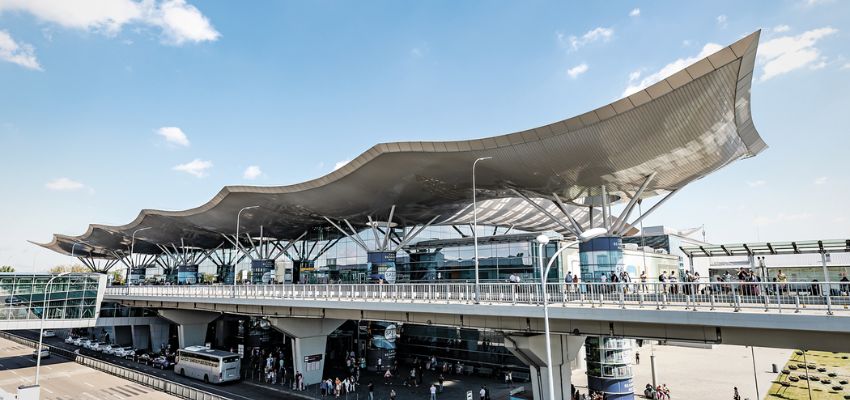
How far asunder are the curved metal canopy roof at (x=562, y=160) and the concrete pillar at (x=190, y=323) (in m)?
10.6

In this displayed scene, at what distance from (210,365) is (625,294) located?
31405mm

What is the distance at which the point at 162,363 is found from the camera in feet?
149

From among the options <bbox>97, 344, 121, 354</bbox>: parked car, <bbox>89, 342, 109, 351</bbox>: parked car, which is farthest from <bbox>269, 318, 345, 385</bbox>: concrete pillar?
<bbox>89, 342, 109, 351</bbox>: parked car

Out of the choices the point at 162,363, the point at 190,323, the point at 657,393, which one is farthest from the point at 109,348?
the point at 657,393

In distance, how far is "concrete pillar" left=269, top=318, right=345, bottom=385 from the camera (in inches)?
1402

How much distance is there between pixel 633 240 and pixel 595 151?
135ft

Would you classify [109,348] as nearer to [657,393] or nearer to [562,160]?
[562,160]

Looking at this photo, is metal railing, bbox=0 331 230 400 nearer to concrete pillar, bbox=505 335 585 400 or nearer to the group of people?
concrete pillar, bbox=505 335 585 400

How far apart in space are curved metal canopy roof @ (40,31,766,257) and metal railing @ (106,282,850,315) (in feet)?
26.5

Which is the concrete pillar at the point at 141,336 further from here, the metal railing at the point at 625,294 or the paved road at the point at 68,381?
the metal railing at the point at 625,294

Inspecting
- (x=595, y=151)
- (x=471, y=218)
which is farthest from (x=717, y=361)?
(x=595, y=151)

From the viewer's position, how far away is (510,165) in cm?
3112

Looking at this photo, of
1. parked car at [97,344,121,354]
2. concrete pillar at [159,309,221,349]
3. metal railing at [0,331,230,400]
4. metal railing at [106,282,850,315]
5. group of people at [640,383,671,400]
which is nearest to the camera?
metal railing at [106,282,850,315]

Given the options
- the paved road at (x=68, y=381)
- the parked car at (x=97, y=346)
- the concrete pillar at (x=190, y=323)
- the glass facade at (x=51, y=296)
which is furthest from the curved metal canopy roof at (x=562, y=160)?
the parked car at (x=97, y=346)
